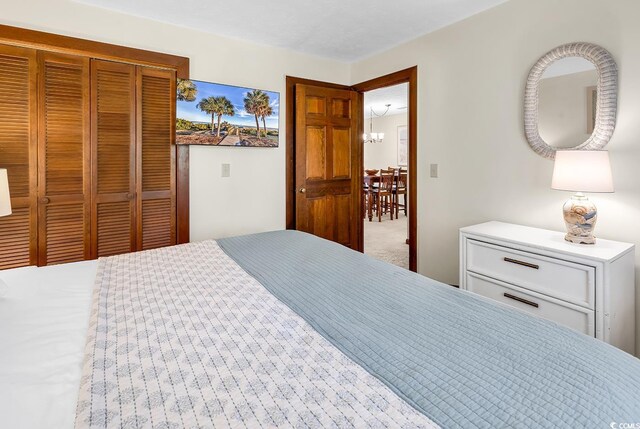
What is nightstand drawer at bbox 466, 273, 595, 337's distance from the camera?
1780mm

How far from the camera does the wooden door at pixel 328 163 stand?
365 centimetres

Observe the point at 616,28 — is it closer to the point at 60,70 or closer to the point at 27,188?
the point at 60,70

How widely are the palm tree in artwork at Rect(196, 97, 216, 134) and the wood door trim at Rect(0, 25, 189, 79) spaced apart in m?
0.24

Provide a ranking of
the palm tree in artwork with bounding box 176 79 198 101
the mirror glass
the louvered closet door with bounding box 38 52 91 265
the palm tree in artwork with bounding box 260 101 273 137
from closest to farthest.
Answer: the mirror glass < the louvered closet door with bounding box 38 52 91 265 < the palm tree in artwork with bounding box 176 79 198 101 < the palm tree in artwork with bounding box 260 101 273 137

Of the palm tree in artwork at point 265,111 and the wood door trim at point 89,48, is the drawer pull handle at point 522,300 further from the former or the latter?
the wood door trim at point 89,48

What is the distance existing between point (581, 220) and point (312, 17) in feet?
7.75

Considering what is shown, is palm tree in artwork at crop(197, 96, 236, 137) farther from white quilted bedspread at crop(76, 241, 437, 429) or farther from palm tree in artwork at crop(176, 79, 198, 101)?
white quilted bedspread at crop(76, 241, 437, 429)

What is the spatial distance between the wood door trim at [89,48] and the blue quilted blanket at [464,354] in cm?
236

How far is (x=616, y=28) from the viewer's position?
6.62ft

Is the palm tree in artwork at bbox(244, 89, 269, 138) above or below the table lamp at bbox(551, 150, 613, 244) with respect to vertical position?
above

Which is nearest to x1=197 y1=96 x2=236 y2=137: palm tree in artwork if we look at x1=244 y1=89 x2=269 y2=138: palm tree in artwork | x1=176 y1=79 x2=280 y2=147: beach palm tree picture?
x1=176 y1=79 x2=280 y2=147: beach palm tree picture

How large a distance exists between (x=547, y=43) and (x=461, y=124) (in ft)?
2.50

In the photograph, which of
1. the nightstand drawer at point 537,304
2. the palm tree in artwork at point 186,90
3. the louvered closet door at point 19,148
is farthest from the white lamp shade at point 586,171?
the louvered closet door at point 19,148

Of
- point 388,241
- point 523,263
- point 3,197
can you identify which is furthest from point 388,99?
point 3,197
